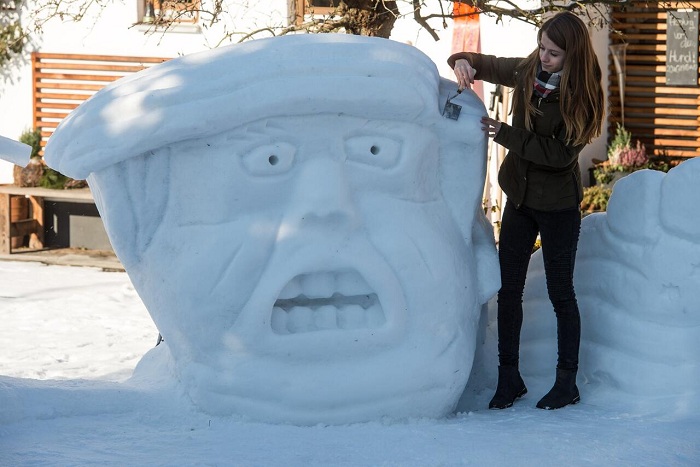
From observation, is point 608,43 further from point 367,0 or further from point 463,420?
point 463,420

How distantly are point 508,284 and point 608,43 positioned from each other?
26.1ft

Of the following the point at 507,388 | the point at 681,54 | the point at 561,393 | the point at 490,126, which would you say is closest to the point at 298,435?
the point at 507,388

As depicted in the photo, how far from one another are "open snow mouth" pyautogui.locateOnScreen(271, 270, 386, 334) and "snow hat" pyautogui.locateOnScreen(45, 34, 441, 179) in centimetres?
50

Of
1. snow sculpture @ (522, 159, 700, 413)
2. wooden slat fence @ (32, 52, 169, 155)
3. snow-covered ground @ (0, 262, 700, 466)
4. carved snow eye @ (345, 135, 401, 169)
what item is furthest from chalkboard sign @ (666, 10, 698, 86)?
carved snow eye @ (345, 135, 401, 169)

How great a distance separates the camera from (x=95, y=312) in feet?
21.1

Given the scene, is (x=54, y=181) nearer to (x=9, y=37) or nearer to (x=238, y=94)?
(x=9, y=37)

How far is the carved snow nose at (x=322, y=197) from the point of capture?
9.37 ft

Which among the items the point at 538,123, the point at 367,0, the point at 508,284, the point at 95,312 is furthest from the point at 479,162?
the point at 95,312

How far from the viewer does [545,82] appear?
3.10 metres

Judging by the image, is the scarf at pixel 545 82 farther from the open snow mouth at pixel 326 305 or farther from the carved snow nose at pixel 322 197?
the open snow mouth at pixel 326 305

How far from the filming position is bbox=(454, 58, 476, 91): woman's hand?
10.2ft

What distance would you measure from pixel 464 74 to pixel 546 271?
709 millimetres

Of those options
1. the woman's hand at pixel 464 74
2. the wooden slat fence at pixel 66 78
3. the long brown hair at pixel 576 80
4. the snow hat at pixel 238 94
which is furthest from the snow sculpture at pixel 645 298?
the wooden slat fence at pixel 66 78

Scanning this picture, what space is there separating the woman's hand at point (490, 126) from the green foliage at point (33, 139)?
7346 millimetres
